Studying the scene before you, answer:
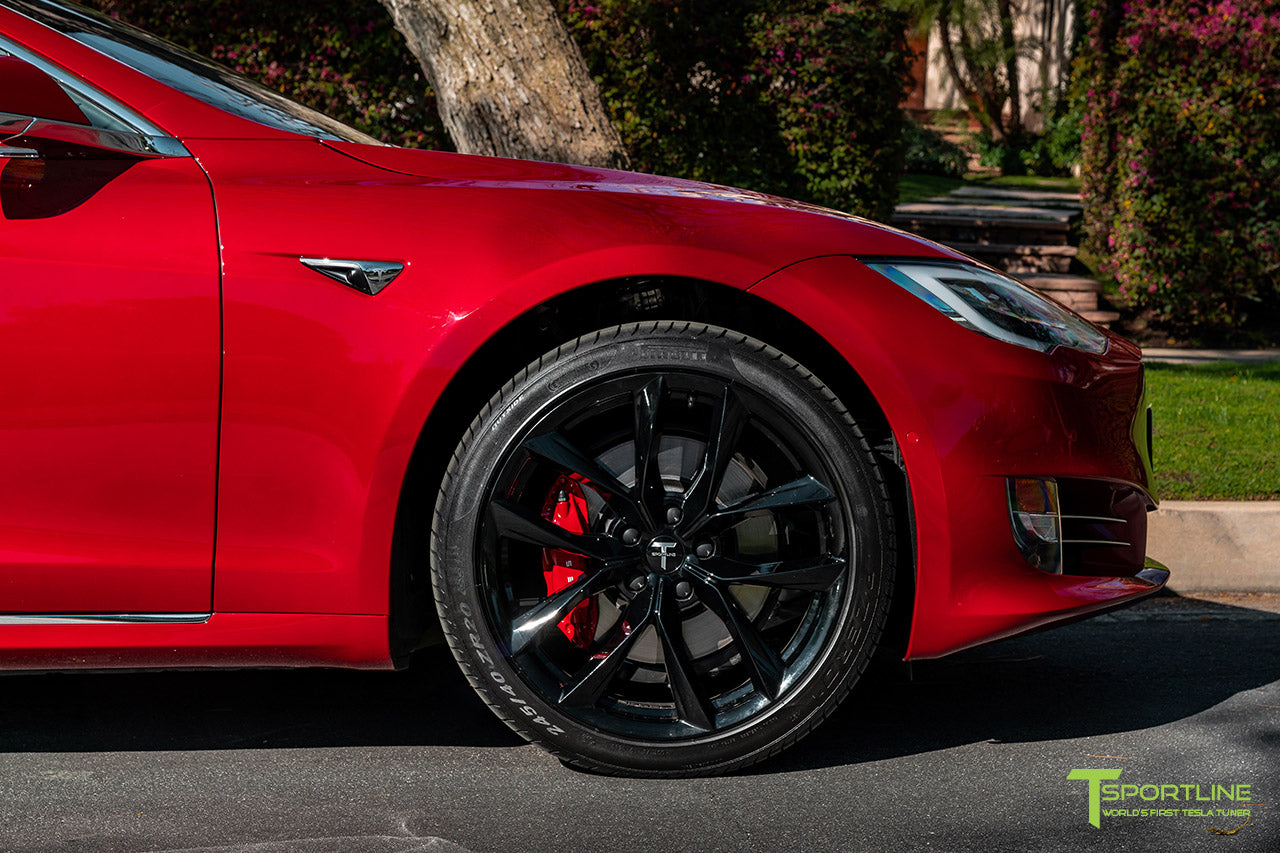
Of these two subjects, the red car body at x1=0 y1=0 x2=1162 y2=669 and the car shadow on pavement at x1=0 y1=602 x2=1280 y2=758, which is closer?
the red car body at x1=0 y1=0 x2=1162 y2=669

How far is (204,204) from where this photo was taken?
2111 millimetres

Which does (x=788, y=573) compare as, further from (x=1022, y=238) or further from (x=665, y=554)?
(x=1022, y=238)

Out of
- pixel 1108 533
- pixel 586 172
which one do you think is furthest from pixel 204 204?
pixel 1108 533

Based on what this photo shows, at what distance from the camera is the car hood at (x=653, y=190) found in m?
2.26

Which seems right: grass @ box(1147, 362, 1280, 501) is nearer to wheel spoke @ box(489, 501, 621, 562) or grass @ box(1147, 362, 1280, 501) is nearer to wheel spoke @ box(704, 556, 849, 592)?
wheel spoke @ box(704, 556, 849, 592)

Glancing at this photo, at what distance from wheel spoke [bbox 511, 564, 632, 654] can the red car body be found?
238 millimetres

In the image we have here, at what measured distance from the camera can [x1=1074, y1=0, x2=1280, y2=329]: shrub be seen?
684 cm

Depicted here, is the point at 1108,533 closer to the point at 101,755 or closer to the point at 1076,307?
the point at 101,755

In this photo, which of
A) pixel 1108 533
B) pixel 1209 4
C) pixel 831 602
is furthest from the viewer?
pixel 1209 4

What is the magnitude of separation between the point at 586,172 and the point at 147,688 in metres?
1.59

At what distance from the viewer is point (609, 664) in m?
2.17

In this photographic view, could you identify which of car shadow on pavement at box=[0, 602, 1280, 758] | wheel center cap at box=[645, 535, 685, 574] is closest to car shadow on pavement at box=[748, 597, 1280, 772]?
car shadow on pavement at box=[0, 602, 1280, 758]

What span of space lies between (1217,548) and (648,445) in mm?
2350

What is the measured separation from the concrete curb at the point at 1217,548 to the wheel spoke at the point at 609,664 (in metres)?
2.14
